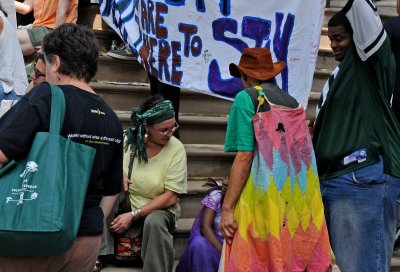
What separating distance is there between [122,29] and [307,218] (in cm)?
239

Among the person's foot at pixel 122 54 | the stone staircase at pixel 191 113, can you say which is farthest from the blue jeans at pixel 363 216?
the person's foot at pixel 122 54

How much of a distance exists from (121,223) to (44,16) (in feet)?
10.4

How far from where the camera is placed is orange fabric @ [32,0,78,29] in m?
7.20

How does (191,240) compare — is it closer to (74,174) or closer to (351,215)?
(351,215)

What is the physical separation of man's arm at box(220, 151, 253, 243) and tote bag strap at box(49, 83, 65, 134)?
1075mm

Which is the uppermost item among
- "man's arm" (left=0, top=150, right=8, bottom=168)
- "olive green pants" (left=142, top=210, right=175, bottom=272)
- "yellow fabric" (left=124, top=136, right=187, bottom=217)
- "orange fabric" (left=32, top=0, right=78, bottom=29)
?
"orange fabric" (left=32, top=0, right=78, bottom=29)

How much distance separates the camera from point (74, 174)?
111 inches

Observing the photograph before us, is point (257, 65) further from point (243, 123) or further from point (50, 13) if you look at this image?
point (50, 13)

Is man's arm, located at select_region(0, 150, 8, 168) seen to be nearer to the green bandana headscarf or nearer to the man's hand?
the man's hand

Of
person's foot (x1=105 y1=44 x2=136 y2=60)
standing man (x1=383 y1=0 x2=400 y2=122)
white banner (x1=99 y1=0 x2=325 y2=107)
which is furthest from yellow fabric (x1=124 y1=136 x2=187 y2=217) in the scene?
person's foot (x1=105 y1=44 x2=136 y2=60)

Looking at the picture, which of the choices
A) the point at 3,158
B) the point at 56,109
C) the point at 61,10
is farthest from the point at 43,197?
the point at 61,10

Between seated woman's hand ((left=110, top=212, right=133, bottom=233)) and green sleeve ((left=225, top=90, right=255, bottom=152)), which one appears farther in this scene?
seated woman's hand ((left=110, top=212, right=133, bottom=233))

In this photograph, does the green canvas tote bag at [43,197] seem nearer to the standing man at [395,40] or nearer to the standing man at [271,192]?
the standing man at [271,192]

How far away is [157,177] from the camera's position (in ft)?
16.6
